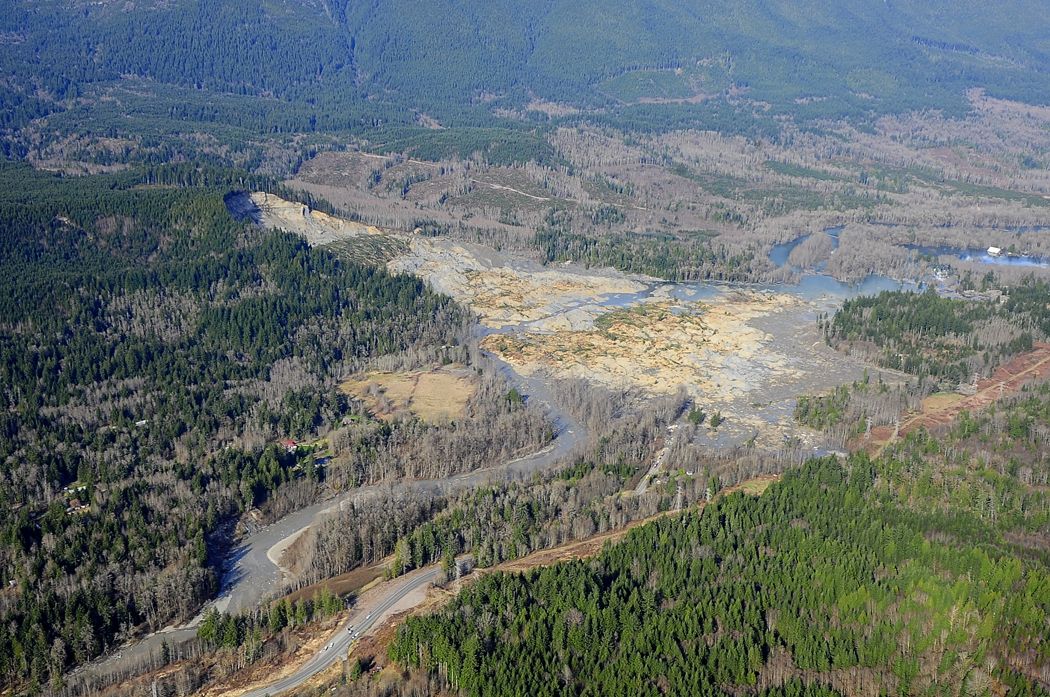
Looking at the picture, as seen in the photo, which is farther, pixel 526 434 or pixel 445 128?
pixel 445 128

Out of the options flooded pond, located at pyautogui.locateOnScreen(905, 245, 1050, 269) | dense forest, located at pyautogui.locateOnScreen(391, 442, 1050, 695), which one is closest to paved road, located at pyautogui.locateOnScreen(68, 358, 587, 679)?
dense forest, located at pyautogui.locateOnScreen(391, 442, 1050, 695)

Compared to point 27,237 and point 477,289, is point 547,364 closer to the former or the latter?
point 477,289

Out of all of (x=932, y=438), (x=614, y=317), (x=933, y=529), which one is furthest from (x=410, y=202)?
(x=933, y=529)

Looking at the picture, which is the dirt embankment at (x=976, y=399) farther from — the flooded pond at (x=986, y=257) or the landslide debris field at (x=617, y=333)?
the flooded pond at (x=986, y=257)

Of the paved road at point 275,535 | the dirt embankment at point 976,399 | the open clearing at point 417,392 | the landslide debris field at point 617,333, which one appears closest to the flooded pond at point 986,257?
the landslide debris field at point 617,333

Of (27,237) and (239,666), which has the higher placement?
(27,237)
